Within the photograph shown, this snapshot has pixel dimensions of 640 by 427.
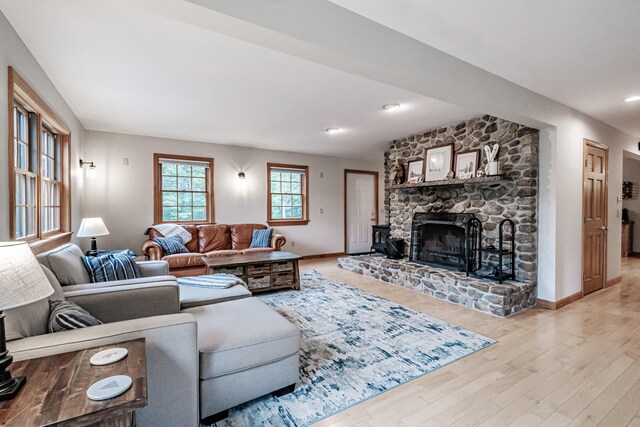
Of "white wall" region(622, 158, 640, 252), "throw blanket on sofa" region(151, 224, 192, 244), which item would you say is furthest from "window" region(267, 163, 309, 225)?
"white wall" region(622, 158, 640, 252)

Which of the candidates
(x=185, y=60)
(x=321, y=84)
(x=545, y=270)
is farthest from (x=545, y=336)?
(x=185, y=60)

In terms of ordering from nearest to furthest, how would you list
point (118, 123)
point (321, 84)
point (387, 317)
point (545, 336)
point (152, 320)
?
point (152, 320) → point (545, 336) → point (321, 84) → point (387, 317) → point (118, 123)

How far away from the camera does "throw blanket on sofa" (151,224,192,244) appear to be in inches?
201

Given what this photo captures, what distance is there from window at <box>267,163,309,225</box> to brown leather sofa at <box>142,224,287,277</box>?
67 cm

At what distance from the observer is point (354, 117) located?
4.16 meters

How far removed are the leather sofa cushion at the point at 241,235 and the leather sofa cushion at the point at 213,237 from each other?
0.10 metres

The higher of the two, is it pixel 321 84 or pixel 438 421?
pixel 321 84

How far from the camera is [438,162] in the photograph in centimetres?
472

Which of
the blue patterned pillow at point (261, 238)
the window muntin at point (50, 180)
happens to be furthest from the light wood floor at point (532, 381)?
the window muntin at point (50, 180)

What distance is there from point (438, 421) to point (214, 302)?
1.81 metres

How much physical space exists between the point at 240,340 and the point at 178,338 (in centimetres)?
41

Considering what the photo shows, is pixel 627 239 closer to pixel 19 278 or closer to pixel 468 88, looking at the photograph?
pixel 468 88

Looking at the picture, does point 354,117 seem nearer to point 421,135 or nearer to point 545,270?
point 421,135

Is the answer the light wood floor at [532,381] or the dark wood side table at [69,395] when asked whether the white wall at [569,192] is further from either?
the dark wood side table at [69,395]
